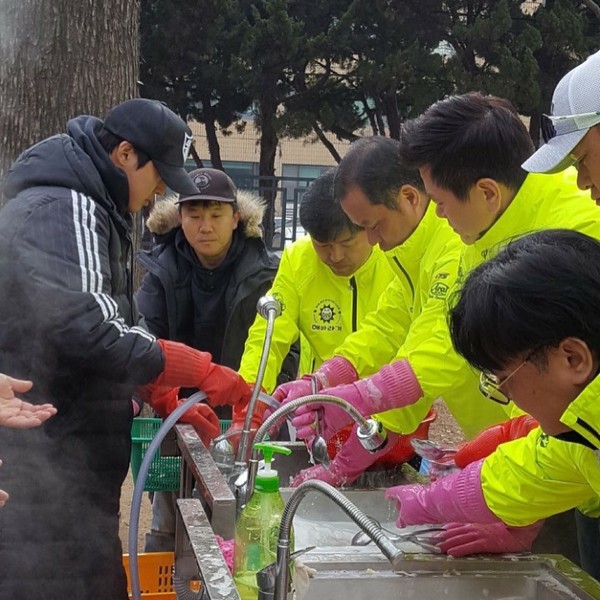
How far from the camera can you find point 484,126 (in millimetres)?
2271

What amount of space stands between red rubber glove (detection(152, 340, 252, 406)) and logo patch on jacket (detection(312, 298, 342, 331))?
72 centimetres

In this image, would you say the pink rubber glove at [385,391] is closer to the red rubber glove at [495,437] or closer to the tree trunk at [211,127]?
the red rubber glove at [495,437]

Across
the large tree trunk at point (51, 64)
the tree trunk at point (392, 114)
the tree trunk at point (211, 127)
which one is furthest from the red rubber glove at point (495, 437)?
the tree trunk at point (211, 127)

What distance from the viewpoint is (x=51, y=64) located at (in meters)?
4.55

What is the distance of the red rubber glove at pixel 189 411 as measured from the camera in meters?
2.79

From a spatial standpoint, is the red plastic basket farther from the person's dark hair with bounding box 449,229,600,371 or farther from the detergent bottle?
the person's dark hair with bounding box 449,229,600,371

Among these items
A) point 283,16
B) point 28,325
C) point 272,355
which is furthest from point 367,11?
point 28,325

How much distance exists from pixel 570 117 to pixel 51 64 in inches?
133

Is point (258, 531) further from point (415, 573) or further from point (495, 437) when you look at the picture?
point (495, 437)

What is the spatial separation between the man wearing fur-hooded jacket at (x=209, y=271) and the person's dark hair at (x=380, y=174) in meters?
1.06

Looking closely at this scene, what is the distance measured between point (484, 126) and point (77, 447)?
1520mm

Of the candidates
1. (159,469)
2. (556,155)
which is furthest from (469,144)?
(159,469)

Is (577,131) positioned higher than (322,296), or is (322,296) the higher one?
(577,131)

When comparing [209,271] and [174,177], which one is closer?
[174,177]
